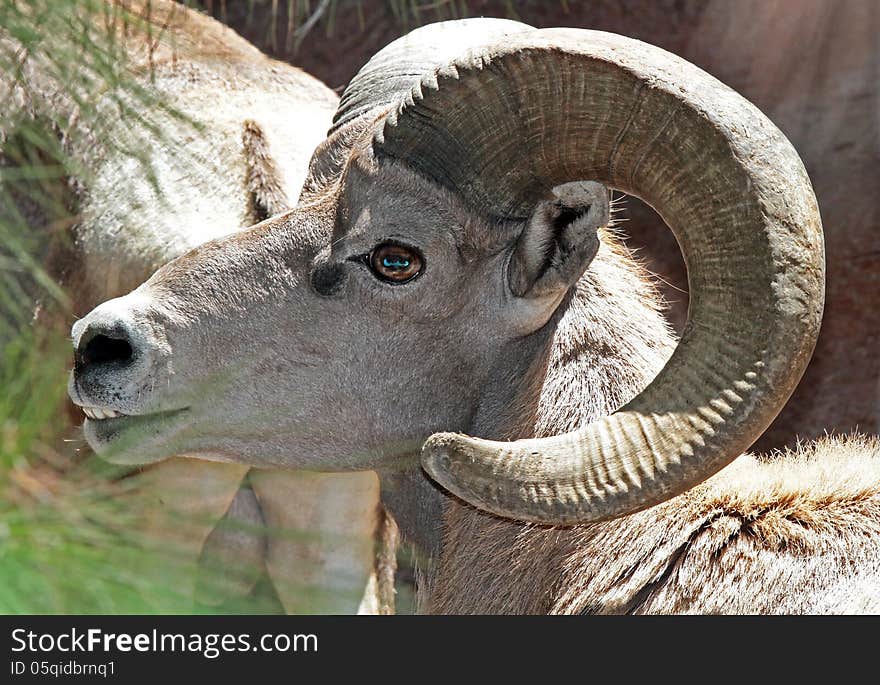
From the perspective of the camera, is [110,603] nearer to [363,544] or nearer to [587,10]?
[363,544]

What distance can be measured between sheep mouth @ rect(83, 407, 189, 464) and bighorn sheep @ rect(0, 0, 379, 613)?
153 cm

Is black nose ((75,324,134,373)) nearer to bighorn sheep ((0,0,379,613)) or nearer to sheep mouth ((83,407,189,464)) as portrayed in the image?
sheep mouth ((83,407,189,464))

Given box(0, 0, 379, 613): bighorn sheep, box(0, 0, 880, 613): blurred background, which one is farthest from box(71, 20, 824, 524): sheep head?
box(0, 0, 379, 613): bighorn sheep

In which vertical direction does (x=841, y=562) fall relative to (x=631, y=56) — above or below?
below

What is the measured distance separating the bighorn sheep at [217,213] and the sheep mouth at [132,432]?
1526 mm

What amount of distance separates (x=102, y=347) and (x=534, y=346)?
4.30ft

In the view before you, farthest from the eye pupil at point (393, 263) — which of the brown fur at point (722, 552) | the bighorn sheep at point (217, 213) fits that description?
the bighorn sheep at point (217, 213)

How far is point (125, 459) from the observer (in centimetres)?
379

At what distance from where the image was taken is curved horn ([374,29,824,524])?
3.11m

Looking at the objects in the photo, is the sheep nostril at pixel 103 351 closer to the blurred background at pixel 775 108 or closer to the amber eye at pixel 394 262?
the blurred background at pixel 775 108

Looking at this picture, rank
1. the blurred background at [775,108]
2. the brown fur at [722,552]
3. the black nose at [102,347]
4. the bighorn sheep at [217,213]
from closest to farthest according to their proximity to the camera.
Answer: the brown fur at [722,552], the black nose at [102,347], the bighorn sheep at [217,213], the blurred background at [775,108]

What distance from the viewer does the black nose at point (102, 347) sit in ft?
12.1
